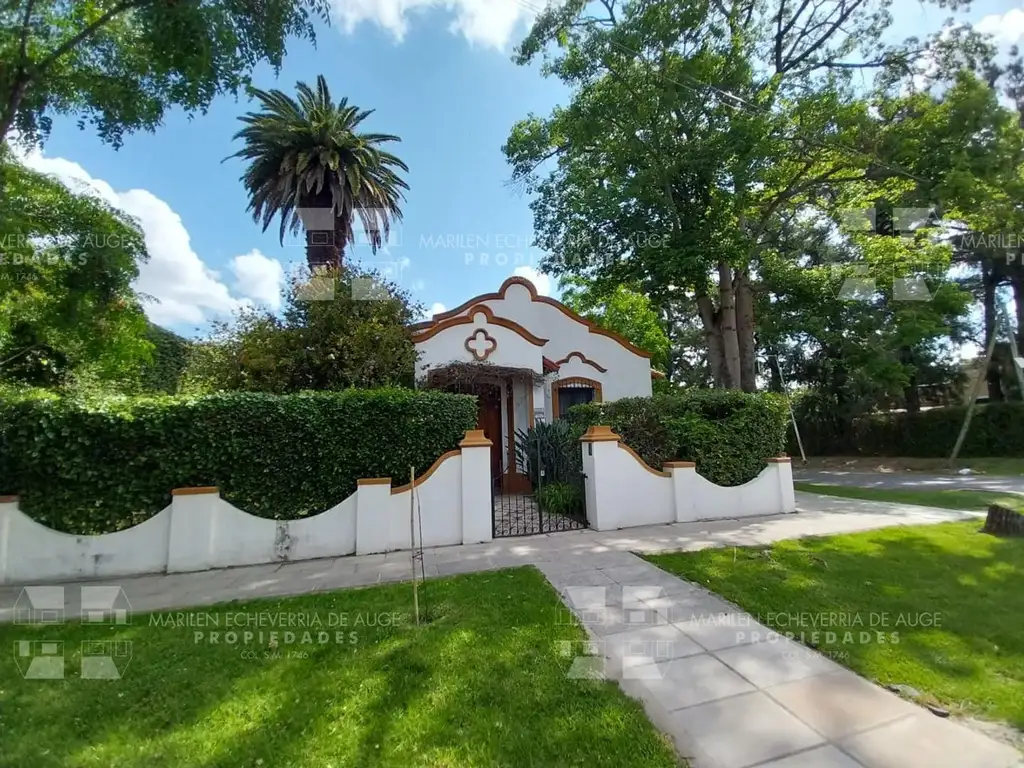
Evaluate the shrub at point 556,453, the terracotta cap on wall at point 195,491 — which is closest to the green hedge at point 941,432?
the shrub at point 556,453

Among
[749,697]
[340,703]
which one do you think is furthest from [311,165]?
[749,697]

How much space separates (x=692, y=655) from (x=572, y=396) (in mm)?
10053

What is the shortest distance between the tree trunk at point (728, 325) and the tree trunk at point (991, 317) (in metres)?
17.2

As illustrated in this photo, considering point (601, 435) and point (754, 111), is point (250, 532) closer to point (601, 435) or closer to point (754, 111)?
point (601, 435)

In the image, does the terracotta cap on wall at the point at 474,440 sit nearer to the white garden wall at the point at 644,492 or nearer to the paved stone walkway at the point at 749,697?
the white garden wall at the point at 644,492

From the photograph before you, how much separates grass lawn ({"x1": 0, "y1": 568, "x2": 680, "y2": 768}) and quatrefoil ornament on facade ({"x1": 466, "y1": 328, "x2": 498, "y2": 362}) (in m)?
7.27

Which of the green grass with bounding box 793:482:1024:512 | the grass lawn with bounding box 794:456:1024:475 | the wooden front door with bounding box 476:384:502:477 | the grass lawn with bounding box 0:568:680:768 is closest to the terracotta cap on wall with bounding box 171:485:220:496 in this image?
the grass lawn with bounding box 0:568:680:768

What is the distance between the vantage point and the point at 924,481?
1500 cm

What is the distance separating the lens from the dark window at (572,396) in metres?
13.2

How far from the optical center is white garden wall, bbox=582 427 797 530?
24.8 feet

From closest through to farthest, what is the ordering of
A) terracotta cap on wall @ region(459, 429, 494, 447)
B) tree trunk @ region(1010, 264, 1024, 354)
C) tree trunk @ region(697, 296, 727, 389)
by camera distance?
terracotta cap on wall @ region(459, 429, 494, 447), tree trunk @ region(697, 296, 727, 389), tree trunk @ region(1010, 264, 1024, 354)

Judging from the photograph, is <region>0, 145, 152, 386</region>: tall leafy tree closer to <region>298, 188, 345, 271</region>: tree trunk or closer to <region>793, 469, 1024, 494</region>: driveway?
<region>298, 188, 345, 271</region>: tree trunk

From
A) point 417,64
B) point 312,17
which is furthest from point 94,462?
point 417,64

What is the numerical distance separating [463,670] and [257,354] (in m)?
7.91
